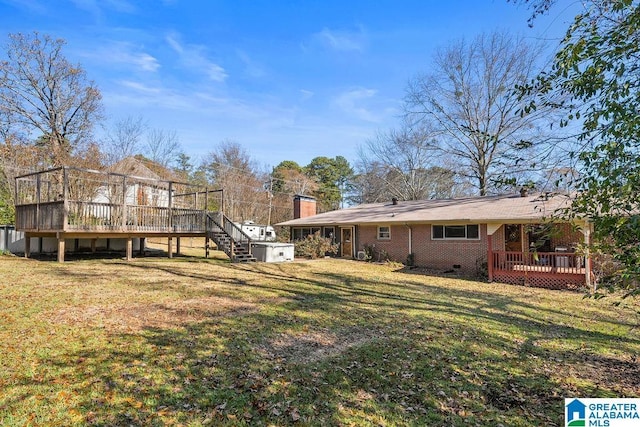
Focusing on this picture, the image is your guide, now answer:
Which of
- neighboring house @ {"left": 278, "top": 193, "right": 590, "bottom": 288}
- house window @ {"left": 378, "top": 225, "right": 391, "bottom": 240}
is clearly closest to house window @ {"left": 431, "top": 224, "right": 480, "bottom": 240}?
neighboring house @ {"left": 278, "top": 193, "right": 590, "bottom": 288}

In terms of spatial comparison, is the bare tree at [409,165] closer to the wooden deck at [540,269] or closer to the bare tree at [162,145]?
the wooden deck at [540,269]

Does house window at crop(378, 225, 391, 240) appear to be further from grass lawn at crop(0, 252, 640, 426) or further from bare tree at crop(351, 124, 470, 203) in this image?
bare tree at crop(351, 124, 470, 203)

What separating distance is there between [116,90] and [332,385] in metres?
25.0

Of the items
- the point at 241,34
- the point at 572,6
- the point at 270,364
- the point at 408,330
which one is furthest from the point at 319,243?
the point at 572,6

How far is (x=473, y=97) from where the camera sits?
26422 mm

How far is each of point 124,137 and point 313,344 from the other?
2699cm

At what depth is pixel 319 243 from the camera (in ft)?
67.9

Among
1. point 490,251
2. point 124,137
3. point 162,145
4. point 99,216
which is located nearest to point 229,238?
point 99,216

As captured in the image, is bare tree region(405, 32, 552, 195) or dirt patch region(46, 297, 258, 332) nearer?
dirt patch region(46, 297, 258, 332)

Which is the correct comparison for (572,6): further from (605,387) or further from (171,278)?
(171,278)

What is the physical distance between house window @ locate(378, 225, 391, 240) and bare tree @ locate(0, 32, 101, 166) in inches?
747

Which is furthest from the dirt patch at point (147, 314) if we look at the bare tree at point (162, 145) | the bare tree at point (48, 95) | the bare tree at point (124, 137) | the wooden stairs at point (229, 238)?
the bare tree at point (162, 145)

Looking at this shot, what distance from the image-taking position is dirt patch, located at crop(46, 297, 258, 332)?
600 cm

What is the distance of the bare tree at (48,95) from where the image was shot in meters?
21.4
